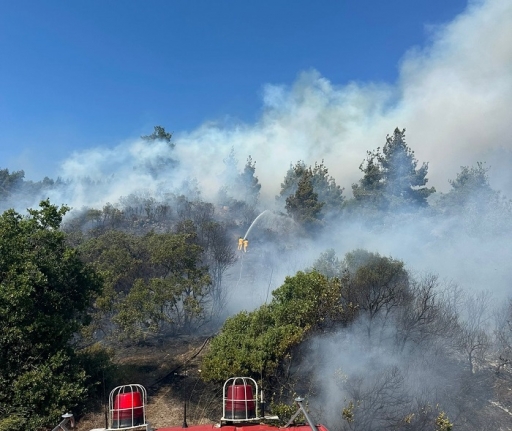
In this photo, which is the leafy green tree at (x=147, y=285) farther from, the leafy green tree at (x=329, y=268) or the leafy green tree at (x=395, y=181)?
the leafy green tree at (x=395, y=181)

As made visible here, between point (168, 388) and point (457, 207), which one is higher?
point (457, 207)

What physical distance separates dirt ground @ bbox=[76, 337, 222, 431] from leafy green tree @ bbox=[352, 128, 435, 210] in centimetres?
3758

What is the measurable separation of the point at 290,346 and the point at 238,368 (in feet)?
7.92

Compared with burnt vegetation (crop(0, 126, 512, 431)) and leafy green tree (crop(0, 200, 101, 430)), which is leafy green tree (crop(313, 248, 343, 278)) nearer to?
burnt vegetation (crop(0, 126, 512, 431))

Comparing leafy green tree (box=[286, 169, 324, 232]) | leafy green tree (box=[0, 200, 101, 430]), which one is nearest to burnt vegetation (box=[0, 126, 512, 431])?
leafy green tree (box=[0, 200, 101, 430])

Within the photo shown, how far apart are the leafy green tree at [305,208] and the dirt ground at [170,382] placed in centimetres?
3258

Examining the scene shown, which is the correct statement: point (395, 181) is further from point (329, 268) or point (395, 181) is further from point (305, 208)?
point (329, 268)

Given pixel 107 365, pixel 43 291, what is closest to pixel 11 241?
pixel 43 291

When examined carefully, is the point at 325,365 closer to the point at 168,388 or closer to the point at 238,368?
the point at 238,368

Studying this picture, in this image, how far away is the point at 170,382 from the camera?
22.4 meters

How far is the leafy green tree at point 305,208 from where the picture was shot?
5946 cm

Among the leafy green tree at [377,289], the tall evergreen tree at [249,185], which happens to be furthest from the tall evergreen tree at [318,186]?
the leafy green tree at [377,289]

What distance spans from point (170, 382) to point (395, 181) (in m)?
46.2

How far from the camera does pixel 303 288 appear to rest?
2014 cm
